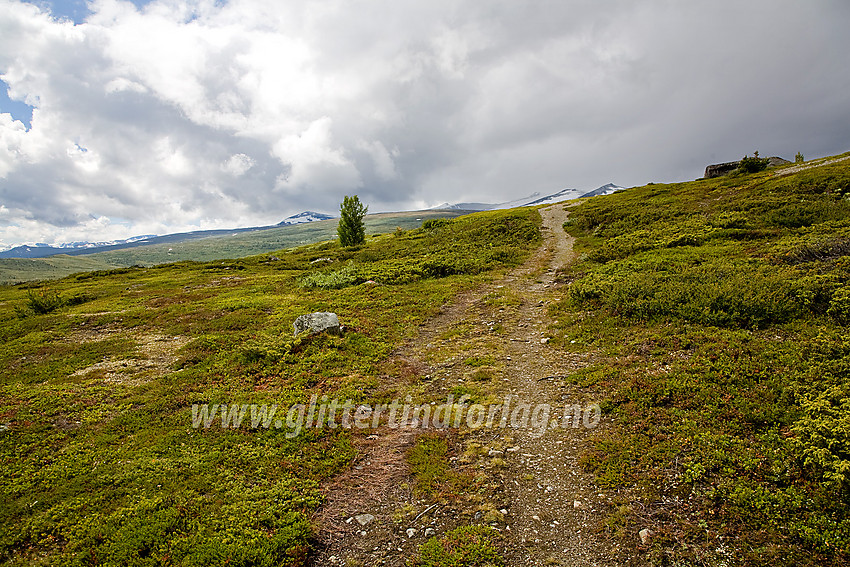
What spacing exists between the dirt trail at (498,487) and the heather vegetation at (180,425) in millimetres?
558

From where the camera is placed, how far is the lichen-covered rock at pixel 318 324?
19297 millimetres

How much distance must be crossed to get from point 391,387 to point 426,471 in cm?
491

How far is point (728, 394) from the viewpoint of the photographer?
32.5 feet

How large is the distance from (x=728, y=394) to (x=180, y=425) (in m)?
16.5

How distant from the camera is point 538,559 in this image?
22.9 ft

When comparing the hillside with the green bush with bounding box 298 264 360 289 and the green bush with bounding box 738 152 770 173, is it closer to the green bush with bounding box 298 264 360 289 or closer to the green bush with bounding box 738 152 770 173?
the green bush with bounding box 298 264 360 289

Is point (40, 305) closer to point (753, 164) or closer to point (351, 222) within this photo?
point (351, 222)

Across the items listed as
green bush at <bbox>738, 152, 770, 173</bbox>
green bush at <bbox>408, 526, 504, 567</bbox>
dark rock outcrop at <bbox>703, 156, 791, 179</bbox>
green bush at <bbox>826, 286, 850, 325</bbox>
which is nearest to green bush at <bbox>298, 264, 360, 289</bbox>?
green bush at <bbox>408, 526, 504, 567</bbox>

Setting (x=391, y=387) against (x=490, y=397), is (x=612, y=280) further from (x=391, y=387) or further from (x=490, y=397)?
(x=391, y=387)

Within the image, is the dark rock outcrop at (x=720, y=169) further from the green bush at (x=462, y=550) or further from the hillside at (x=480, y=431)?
the green bush at (x=462, y=550)

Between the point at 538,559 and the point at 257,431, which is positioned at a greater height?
the point at 257,431

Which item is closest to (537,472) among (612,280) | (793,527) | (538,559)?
(538,559)

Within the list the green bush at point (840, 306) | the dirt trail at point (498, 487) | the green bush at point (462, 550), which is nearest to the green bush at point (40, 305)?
the dirt trail at point (498, 487)

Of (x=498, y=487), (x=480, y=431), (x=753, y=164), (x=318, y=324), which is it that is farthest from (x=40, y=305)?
(x=753, y=164)
